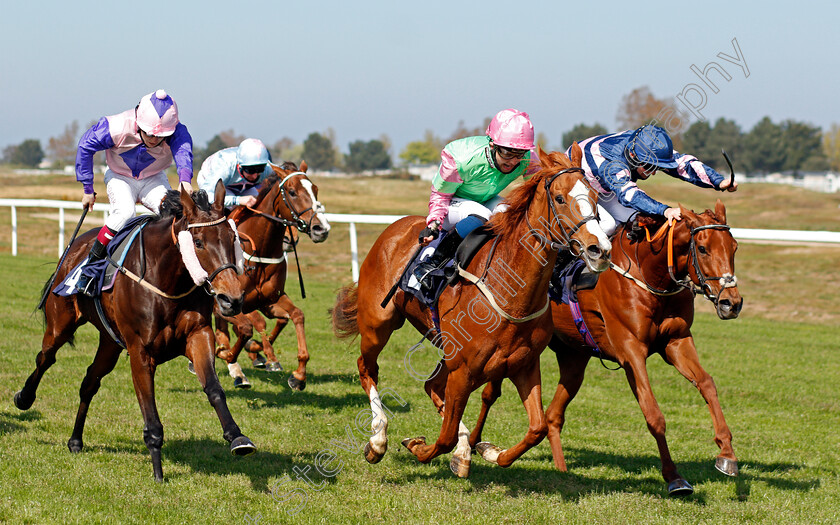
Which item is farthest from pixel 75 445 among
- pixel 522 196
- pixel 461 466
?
pixel 522 196

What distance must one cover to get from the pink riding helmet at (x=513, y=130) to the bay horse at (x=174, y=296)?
1.67 metres

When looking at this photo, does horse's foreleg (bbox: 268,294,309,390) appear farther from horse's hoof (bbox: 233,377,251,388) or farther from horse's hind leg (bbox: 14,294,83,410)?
horse's hind leg (bbox: 14,294,83,410)

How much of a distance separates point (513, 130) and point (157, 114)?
238cm

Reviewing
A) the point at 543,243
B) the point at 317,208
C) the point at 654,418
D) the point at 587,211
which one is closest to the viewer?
the point at 587,211

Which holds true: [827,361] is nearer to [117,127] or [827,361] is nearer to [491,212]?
[491,212]

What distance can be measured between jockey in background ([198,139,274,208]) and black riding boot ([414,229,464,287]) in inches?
125

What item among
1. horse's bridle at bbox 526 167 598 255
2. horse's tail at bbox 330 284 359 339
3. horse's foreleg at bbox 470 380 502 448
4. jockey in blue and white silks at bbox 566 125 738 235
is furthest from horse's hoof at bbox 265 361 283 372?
horse's bridle at bbox 526 167 598 255

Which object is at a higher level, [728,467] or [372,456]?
[728,467]

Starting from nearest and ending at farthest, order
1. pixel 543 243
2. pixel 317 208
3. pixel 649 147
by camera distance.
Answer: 1. pixel 543 243
2. pixel 649 147
3. pixel 317 208

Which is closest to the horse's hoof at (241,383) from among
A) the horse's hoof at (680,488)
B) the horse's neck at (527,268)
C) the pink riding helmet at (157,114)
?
the pink riding helmet at (157,114)

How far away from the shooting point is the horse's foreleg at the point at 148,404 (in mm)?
5074

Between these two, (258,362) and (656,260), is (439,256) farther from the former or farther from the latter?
(258,362)

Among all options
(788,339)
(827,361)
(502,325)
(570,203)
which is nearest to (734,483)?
(502,325)

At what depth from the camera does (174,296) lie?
5.12 metres
